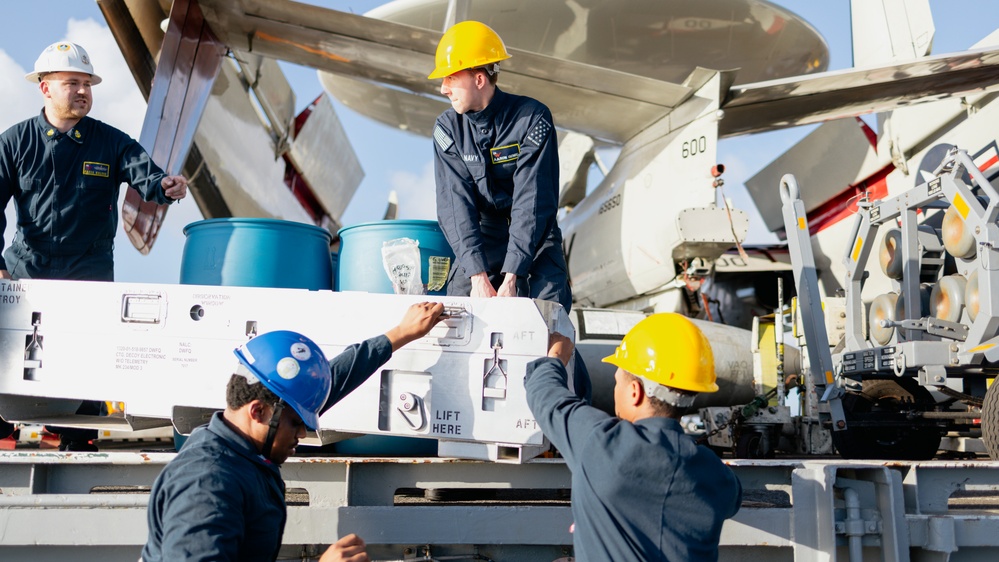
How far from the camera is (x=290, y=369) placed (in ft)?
6.96

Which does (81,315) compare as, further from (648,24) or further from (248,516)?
(648,24)

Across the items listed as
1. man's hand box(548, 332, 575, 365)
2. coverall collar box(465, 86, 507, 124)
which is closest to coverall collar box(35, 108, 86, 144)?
coverall collar box(465, 86, 507, 124)

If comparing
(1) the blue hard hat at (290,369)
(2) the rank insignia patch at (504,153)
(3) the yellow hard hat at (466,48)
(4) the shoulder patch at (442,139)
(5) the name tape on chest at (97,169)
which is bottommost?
(1) the blue hard hat at (290,369)

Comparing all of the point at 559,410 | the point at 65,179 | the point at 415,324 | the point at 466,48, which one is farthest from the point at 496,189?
the point at 65,179

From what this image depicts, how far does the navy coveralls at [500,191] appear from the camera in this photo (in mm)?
3453

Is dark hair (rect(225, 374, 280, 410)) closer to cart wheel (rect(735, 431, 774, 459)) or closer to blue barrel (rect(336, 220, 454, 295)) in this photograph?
blue barrel (rect(336, 220, 454, 295))

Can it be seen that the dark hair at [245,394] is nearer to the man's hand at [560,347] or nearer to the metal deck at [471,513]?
the metal deck at [471,513]

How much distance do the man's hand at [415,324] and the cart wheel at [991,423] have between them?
11.6 feet

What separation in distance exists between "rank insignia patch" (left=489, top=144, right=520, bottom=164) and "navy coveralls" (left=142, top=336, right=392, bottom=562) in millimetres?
1859

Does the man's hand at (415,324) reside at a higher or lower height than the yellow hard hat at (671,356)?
higher

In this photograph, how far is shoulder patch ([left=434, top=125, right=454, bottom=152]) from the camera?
3.66 meters

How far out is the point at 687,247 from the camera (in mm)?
8203

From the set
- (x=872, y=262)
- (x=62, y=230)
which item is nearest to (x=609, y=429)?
(x=62, y=230)

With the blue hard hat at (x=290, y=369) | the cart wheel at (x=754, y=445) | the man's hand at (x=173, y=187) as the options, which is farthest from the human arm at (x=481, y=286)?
the cart wheel at (x=754, y=445)
